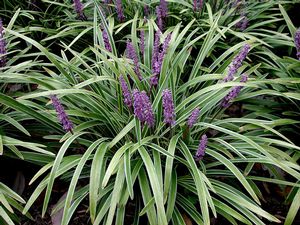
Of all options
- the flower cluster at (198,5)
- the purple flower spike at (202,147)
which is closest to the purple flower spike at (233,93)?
the purple flower spike at (202,147)

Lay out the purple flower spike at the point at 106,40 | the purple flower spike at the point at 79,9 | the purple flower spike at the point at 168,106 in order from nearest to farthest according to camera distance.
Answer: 1. the purple flower spike at the point at 168,106
2. the purple flower spike at the point at 106,40
3. the purple flower spike at the point at 79,9

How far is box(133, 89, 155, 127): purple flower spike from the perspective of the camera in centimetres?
223

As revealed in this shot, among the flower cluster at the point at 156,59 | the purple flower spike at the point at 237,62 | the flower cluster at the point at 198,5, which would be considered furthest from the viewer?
the flower cluster at the point at 198,5

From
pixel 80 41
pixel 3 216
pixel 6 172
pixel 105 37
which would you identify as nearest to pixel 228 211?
pixel 3 216

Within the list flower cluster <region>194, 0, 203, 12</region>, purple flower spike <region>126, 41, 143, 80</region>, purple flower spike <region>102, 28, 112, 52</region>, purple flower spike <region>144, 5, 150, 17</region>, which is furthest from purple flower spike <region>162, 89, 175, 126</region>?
purple flower spike <region>144, 5, 150, 17</region>

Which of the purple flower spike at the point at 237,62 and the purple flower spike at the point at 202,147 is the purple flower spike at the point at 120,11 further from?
the purple flower spike at the point at 202,147

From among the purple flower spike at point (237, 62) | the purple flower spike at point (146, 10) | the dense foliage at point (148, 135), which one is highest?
the purple flower spike at point (146, 10)

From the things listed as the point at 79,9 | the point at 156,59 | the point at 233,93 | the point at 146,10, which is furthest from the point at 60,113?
the point at 146,10

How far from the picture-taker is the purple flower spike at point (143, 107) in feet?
Answer: 7.31

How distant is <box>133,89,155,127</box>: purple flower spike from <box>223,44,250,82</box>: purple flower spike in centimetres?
57

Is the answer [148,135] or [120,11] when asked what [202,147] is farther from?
[120,11]

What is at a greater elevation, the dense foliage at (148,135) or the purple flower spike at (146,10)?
the purple flower spike at (146,10)

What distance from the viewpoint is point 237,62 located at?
8.04 ft

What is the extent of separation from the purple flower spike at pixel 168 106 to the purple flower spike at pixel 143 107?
10 cm
